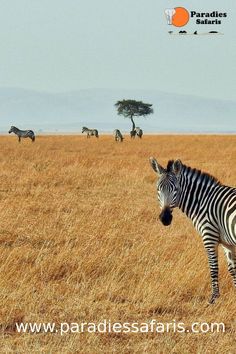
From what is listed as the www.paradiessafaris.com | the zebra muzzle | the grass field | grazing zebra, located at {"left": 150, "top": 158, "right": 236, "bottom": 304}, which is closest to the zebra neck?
grazing zebra, located at {"left": 150, "top": 158, "right": 236, "bottom": 304}

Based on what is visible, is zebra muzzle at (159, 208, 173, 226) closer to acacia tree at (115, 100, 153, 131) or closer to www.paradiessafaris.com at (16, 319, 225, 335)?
www.paradiessafaris.com at (16, 319, 225, 335)

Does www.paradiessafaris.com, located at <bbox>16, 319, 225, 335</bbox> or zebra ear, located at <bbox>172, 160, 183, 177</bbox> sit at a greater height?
zebra ear, located at <bbox>172, 160, 183, 177</bbox>

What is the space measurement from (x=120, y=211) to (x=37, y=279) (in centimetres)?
542

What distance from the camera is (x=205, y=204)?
618 centimetres

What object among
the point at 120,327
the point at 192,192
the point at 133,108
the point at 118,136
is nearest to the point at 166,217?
the point at 192,192

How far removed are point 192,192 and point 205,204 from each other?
207mm

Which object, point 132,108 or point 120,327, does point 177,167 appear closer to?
point 120,327

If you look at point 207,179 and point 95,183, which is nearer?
point 207,179

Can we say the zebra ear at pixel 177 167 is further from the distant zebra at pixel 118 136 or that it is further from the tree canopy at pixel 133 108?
the tree canopy at pixel 133 108

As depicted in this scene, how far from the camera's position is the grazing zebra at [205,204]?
5867 mm

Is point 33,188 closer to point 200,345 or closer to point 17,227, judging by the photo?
point 17,227

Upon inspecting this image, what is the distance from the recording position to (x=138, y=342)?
5297 mm

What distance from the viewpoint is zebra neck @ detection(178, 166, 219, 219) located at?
623 centimetres

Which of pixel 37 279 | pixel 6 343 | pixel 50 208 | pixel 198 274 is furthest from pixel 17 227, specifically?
pixel 6 343
